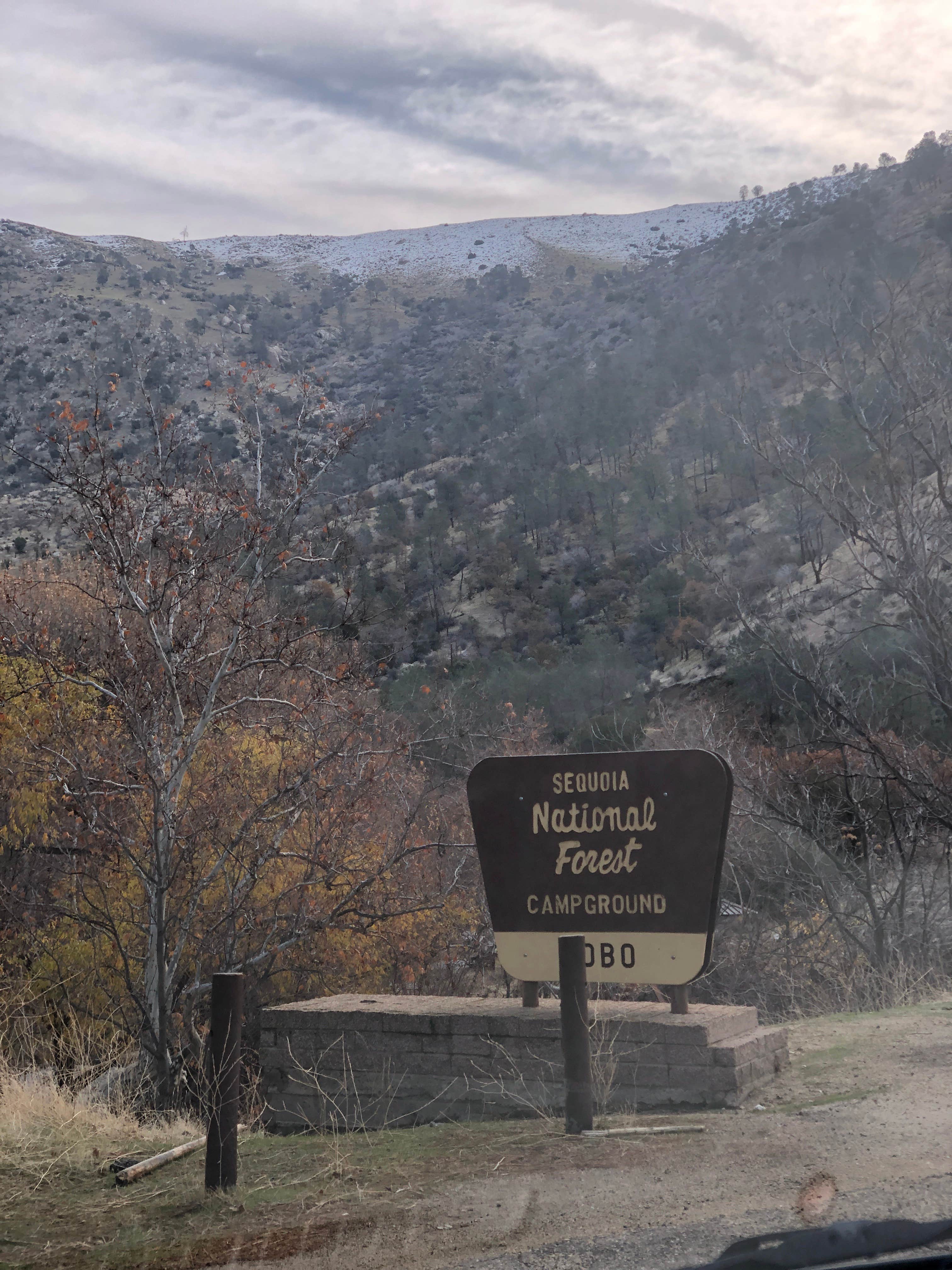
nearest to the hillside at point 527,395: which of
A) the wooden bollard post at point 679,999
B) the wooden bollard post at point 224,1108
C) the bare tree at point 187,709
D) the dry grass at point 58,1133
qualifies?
the bare tree at point 187,709

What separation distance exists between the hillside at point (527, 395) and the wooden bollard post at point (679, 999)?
5.01 m

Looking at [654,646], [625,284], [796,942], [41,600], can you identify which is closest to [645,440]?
[654,646]

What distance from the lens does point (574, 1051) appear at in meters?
5.75

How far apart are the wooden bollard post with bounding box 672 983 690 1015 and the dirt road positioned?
77 cm

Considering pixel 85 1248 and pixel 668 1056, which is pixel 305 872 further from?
pixel 85 1248

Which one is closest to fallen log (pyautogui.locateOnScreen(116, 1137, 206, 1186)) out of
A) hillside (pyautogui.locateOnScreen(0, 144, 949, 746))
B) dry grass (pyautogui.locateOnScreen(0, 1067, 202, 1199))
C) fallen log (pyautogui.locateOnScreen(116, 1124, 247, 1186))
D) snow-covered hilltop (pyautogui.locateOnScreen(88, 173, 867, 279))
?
fallen log (pyautogui.locateOnScreen(116, 1124, 247, 1186))

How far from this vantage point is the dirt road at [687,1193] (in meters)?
4.03

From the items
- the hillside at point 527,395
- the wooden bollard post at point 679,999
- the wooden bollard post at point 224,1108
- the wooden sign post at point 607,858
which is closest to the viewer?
the wooden bollard post at point 224,1108

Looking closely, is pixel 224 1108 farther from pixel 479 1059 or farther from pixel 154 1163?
pixel 479 1059

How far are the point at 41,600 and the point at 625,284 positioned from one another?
97757 millimetres

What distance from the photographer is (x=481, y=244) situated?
152m

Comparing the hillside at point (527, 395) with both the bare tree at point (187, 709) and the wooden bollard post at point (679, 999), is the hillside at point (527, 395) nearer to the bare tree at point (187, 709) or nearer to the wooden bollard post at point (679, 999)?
the bare tree at point (187, 709)

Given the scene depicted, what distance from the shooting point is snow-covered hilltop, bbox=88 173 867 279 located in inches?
5458

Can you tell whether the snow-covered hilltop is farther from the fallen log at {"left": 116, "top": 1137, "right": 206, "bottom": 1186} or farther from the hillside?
the fallen log at {"left": 116, "top": 1137, "right": 206, "bottom": 1186}
